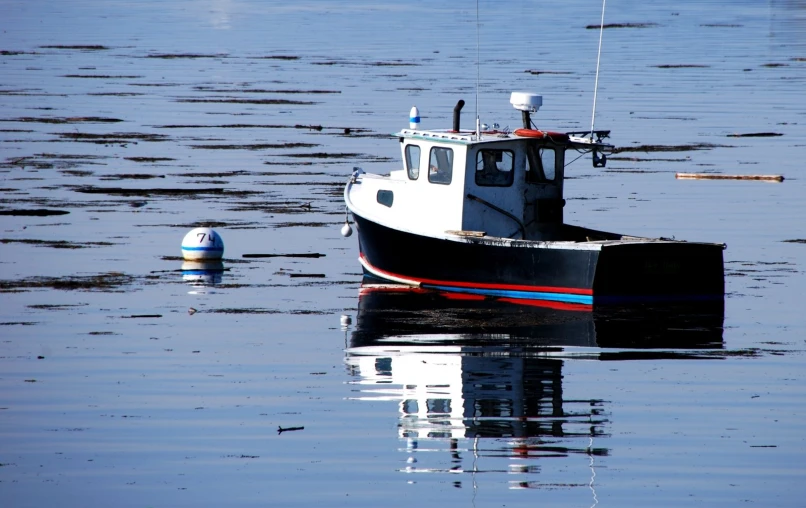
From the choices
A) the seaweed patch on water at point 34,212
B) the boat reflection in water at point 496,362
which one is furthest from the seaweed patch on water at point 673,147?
the boat reflection in water at point 496,362

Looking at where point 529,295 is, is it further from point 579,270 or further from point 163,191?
point 163,191

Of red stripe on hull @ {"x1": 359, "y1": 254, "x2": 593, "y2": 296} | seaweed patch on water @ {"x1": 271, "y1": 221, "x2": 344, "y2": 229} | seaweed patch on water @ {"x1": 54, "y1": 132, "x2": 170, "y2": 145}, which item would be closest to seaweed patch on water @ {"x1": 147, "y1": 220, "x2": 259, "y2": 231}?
seaweed patch on water @ {"x1": 271, "y1": 221, "x2": 344, "y2": 229}

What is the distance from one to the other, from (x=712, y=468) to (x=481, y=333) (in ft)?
21.5

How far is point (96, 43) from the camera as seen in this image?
3762 inches

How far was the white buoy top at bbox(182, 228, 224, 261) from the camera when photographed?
24703mm

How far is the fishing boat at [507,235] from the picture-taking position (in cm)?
2166

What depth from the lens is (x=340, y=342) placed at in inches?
764

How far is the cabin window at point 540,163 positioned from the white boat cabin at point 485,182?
0.6 inches

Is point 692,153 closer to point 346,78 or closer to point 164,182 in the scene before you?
point 164,182

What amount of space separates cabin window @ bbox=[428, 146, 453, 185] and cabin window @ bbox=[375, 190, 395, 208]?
0.92 metres

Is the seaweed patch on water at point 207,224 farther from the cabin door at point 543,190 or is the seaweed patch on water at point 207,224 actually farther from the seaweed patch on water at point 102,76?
the seaweed patch on water at point 102,76

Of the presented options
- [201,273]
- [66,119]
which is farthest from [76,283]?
[66,119]

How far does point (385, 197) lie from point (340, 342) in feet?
16.4

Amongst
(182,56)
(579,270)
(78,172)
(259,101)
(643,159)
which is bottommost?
(579,270)
